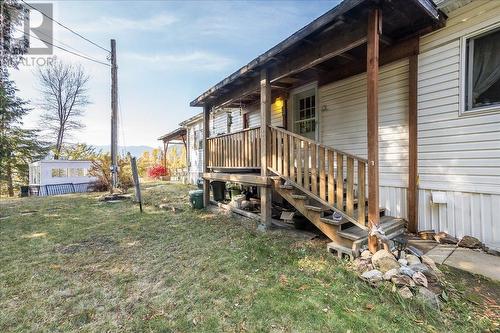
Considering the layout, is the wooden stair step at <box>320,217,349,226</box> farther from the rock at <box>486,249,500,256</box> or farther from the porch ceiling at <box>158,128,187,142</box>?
the porch ceiling at <box>158,128,187,142</box>

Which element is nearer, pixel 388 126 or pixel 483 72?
pixel 483 72

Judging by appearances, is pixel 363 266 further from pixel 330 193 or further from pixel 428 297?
pixel 330 193

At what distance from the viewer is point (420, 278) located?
101 inches

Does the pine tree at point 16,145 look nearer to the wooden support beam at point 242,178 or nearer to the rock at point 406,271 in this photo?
the wooden support beam at point 242,178

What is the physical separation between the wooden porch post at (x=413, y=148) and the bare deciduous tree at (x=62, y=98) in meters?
26.3

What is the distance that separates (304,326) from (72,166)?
18.2 metres

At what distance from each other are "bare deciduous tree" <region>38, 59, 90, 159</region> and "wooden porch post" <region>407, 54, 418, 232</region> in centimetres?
2626

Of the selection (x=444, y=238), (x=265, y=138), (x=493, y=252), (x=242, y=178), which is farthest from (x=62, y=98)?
(x=493, y=252)

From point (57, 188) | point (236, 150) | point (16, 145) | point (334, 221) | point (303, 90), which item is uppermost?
point (303, 90)

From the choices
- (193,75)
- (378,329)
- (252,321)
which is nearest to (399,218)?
(378,329)

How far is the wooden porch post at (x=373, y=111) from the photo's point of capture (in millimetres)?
3123

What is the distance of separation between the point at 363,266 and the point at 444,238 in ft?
6.27

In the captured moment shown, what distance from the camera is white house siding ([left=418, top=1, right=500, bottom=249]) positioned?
3.48 m

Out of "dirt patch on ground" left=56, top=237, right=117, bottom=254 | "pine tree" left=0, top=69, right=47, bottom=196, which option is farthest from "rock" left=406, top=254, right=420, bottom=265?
"pine tree" left=0, top=69, right=47, bottom=196
